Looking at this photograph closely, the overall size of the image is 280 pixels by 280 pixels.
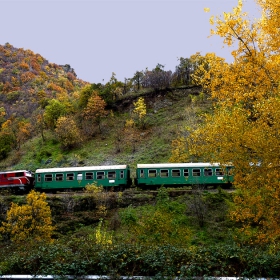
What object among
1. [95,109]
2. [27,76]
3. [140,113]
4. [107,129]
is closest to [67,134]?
[95,109]

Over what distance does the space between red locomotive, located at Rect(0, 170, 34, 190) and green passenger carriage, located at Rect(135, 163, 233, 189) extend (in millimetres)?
9004

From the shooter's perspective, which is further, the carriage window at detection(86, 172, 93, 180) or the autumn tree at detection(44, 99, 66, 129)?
the autumn tree at detection(44, 99, 66, 129)

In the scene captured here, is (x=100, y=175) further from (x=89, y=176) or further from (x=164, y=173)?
(x=164, y=173)

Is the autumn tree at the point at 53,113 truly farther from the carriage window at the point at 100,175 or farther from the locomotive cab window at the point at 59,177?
the carriage window at the point at 100,175

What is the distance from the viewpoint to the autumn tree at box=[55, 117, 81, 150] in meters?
36.3

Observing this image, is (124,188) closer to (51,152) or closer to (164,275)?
(51,152)

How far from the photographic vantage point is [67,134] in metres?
36.3

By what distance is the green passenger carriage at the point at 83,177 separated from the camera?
23.9m

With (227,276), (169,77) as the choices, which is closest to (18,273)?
(227,276)

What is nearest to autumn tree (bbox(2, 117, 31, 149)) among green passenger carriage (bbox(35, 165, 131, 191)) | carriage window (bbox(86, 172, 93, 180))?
green passenger carriage (bbox(35, 165, 131, 191))

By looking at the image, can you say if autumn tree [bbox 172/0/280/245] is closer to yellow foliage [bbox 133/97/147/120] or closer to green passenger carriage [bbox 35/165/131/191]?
green passenger carriage [bbox 35/165/131/191]

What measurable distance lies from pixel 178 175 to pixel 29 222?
11.1 meters

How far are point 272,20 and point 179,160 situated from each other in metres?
17.0

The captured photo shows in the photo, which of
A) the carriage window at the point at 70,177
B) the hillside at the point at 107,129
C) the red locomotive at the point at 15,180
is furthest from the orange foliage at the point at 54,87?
the carriage window at the point at 70,177
